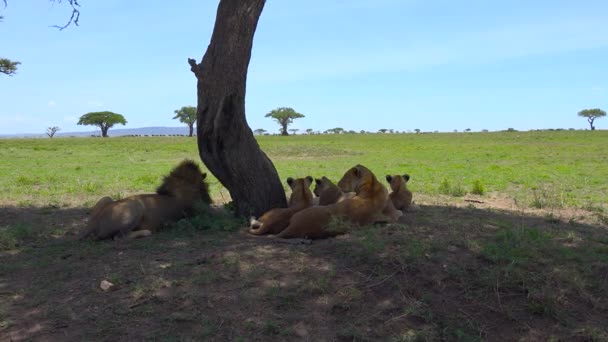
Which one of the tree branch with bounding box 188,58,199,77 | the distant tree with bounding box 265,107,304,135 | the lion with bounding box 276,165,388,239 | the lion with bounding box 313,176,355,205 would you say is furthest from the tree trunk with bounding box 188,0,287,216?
the distant tree with bounding box 265,107,304,135

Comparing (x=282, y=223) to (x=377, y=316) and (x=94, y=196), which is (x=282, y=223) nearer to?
(x=377, y=316)

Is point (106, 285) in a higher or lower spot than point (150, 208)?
lower

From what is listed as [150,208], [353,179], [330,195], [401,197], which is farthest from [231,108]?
[401,197]

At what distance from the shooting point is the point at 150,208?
23.7 ft

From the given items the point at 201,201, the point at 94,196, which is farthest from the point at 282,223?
the point at 94,196

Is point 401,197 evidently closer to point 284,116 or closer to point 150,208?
point 150,208

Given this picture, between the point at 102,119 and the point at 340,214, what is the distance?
79.2m

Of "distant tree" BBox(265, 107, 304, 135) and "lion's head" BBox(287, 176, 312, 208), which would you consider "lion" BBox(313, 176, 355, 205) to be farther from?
"distant tree" BBox(265, 107, 304, 135)

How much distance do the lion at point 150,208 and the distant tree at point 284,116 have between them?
71.2 meters

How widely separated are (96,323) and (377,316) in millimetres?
2251

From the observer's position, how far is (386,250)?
5.41 metres

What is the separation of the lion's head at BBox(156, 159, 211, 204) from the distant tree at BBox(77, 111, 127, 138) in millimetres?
76129

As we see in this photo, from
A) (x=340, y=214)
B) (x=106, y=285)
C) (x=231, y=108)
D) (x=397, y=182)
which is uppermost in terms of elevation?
(x=231, y=108)

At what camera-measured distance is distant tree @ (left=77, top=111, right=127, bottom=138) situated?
78250mm
